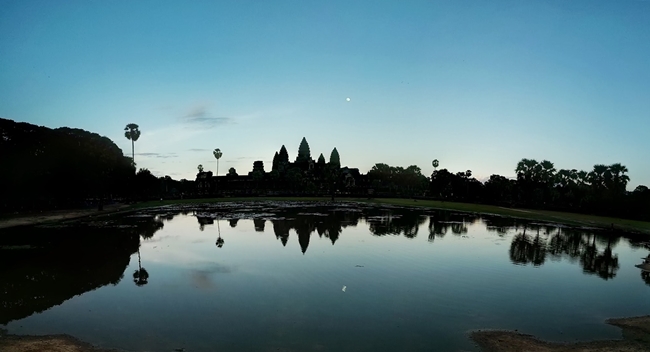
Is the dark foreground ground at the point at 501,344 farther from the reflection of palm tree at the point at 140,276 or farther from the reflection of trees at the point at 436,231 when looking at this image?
the reflection of trees at the point at 436,231

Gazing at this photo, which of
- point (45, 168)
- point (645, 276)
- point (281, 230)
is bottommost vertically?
point (645, 276)

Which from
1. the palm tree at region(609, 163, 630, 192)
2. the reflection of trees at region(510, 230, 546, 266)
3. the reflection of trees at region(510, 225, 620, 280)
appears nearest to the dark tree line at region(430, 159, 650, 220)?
the palm tree at region(609, 163, 630, 192)

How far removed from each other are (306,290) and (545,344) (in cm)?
1000

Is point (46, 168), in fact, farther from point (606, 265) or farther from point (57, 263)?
point (606, 265)

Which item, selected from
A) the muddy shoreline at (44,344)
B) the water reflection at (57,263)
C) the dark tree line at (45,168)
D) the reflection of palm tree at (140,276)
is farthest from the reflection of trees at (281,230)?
the dark tree line at (45,168)

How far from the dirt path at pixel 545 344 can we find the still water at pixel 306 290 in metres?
0.48

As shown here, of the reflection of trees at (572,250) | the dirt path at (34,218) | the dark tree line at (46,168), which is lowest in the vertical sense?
the reflection of trees at (572,250)

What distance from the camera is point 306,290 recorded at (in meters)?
18.8

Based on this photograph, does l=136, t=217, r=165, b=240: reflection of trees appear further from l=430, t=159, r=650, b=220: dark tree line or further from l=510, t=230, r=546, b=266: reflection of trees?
l=430, t=159, r=650, b=220: dark tree line

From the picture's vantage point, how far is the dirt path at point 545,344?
40.9ft

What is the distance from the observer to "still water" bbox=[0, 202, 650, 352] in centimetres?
1357

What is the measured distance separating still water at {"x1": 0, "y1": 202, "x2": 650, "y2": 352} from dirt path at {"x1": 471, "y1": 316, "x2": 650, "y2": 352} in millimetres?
475

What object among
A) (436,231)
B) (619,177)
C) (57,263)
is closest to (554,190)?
(619,177)

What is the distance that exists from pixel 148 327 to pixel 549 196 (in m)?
98.3
